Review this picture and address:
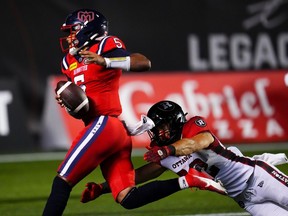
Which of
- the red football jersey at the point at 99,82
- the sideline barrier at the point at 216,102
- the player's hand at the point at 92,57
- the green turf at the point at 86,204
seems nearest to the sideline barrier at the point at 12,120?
the sideline barrier at the point at 216,102

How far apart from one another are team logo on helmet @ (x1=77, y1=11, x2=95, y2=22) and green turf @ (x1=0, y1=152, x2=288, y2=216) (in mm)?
2092

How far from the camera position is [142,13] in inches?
512

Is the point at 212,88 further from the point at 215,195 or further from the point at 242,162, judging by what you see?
the point at 242,162

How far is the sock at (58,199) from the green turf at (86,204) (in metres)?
1.83

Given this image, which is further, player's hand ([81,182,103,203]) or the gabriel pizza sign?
the gabriel pizza sign

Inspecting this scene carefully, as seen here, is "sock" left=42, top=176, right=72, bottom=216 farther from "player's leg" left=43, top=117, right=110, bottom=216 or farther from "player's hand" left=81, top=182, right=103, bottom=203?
"player's hand" left=81, top=182, right=103, bottom=203

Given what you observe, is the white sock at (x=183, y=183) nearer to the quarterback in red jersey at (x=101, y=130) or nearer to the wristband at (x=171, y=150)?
the quarterback in red jersey at (x=101, y=130)

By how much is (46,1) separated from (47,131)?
6.22 feet

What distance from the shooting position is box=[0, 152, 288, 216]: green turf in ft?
26.1

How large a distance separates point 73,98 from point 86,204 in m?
2.54

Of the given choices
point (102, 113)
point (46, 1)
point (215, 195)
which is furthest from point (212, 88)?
point (102, 113)

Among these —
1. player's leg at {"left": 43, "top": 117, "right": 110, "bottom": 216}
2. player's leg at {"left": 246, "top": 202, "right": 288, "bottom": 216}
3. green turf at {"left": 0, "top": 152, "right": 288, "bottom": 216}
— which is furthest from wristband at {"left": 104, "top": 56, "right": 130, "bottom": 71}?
green turf at {"left": 0, "top": 152, "right": 288, "bottom": 216}

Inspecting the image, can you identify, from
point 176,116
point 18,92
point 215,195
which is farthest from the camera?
point 18,92

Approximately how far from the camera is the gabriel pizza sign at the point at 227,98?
12672 millimetres
